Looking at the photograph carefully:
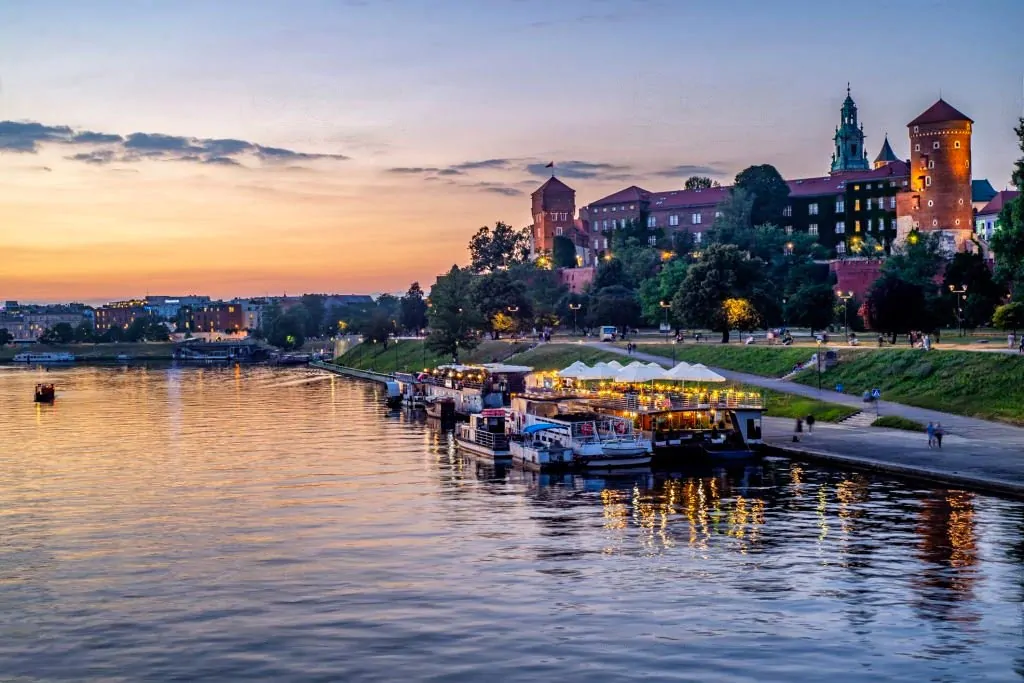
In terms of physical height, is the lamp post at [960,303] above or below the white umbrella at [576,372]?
above

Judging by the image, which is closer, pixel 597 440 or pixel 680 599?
pixel 680 599

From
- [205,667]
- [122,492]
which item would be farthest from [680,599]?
[122,492]

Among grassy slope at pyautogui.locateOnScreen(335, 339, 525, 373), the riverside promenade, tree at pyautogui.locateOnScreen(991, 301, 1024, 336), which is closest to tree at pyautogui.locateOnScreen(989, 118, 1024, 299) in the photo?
the riverside promenade

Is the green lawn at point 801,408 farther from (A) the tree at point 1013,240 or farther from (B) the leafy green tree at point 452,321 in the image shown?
(B) the leafy green tree at point 452,321

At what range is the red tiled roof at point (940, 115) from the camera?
186500 mm

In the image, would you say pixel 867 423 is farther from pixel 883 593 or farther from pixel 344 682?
pixel 344 682

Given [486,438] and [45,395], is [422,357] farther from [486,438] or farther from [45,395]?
[486,438]

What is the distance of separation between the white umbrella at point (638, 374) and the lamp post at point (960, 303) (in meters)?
43.3

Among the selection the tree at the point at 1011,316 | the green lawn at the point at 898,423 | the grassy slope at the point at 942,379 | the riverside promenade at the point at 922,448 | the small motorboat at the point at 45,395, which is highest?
A: the tree at the point at 1011,316

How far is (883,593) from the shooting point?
34125 mm

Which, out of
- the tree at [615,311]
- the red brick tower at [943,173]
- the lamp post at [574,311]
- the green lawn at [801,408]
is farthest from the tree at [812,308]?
the red brick tower at [943,173]

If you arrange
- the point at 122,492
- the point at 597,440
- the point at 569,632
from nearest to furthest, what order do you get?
the point at 569,632, the point at 122,492, the point at 597,440

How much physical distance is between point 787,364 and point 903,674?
2788 inches

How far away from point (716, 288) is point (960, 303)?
81.6 ft
